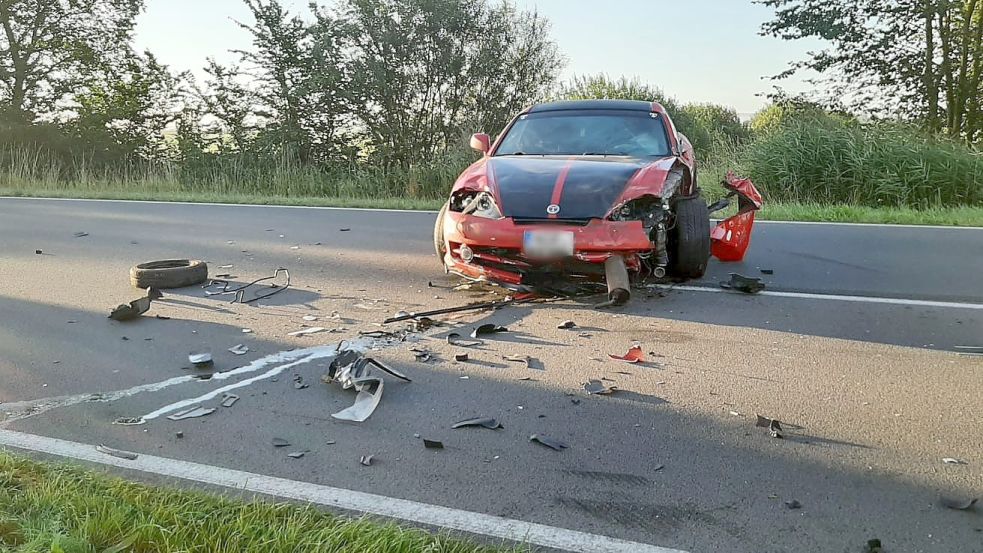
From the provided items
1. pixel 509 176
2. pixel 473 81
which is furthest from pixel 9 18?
pixel 509 176

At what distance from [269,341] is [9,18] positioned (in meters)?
27.9

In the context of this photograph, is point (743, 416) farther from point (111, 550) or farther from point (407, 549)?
point (111, 550)

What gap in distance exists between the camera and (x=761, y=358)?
4332 mm

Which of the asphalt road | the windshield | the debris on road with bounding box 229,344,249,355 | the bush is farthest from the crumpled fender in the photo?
the bush

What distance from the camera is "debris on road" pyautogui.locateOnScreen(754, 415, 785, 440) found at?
3.25 m

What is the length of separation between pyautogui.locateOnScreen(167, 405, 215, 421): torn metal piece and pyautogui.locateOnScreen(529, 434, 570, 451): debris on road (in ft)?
4.96

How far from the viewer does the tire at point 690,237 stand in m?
5.97

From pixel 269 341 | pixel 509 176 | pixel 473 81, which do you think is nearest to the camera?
pixel 269 341

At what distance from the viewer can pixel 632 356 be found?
4340 mm

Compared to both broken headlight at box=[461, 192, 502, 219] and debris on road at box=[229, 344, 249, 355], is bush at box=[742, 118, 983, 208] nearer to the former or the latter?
broken headlight at box=[461, 192, 502, 219]

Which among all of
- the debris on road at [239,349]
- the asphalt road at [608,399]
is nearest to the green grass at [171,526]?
the asphalt road at [608,399]

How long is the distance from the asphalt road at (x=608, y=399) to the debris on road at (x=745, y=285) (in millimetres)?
233

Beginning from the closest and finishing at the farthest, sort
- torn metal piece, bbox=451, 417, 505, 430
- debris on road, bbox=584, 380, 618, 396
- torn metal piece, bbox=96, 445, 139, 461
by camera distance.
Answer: torn metal piece, bbox=96, 445, 139, 461
torn metal piece, bbox=451, 417, 505, 430
debris on road, bbox=584, 380, 618, 396

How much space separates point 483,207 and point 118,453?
3176mm
